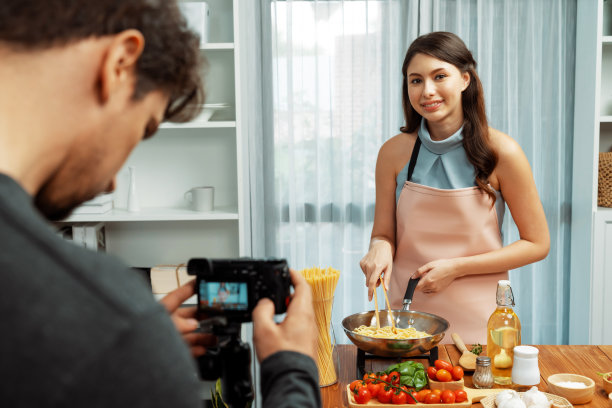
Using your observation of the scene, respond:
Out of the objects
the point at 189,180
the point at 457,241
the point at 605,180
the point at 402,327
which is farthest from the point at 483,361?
the point at 189,180

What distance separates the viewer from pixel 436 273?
1939mm

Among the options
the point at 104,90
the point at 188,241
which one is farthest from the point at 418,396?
the point at 188,241

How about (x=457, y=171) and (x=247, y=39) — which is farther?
(x=247, y=39)

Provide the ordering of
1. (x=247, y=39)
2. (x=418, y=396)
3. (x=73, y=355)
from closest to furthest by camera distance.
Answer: (x=73, y=355), (x=418, y=396), (x=247, y=39)

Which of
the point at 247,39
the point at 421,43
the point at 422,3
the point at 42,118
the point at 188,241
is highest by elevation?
the point at 422,3

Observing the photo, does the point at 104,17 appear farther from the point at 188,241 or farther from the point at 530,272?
the point at 530,272

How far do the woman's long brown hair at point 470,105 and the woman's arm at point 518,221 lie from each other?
37 millimetres

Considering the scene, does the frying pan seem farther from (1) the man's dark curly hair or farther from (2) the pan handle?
(1) the man's dark curly hair

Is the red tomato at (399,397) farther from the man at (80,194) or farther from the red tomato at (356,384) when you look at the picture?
the man at (80,194)

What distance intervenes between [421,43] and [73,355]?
1.83 meters

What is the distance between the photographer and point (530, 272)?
10.7ft

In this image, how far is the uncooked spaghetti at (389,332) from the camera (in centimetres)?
158

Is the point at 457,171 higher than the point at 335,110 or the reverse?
the reverse

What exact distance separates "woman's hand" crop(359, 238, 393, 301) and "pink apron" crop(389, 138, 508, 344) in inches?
5.7
